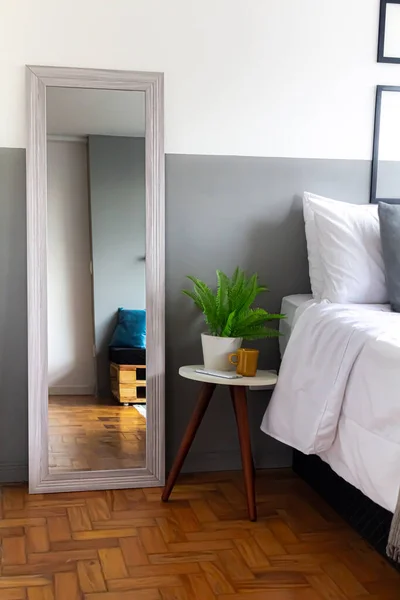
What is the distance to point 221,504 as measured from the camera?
115 inches

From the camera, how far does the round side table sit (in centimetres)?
279

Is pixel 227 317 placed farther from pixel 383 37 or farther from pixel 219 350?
pixel 383 37

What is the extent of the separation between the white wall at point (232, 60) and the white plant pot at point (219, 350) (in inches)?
31.6

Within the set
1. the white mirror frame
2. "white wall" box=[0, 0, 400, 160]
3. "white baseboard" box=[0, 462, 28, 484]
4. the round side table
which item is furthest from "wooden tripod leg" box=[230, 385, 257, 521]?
"white wall" box=[0, 0, 400, 160]

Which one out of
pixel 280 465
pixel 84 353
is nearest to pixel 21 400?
pixel 84 353

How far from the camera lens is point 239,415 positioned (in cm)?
286

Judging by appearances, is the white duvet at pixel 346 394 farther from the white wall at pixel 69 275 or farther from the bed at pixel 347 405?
the white wall at pixel 69 275

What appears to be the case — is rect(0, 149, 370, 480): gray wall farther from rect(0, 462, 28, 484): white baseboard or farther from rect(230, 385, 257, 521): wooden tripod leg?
rect(230, 385, 257, 521): wooden tripod leg

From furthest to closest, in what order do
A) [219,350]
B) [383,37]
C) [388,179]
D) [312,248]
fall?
[388,179]
[383,37]
[312,248]
[219,350]

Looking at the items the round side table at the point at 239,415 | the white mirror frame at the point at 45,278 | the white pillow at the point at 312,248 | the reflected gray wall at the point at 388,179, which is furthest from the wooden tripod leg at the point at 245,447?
the reflected gray wall at the point at 388,179

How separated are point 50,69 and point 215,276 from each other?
1063 mm

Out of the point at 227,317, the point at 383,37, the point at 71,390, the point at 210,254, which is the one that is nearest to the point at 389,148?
the point at 383,37

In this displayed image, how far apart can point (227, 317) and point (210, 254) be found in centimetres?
36

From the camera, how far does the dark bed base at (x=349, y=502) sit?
2482 millimetres
